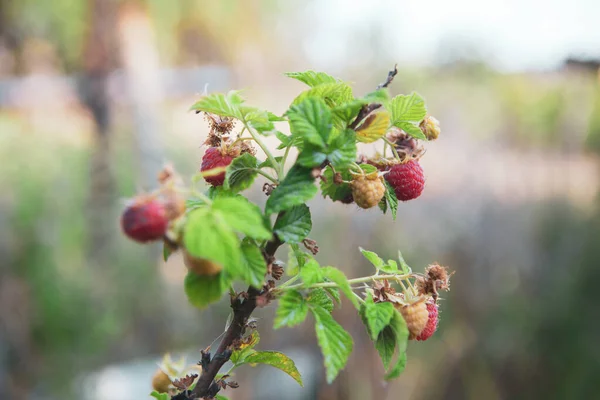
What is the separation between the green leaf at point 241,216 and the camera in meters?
0.29

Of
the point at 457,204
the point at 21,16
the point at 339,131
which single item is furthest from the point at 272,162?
the point at 21,16

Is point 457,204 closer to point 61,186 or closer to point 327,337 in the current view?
point 61,186

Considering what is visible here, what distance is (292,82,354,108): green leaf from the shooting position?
36 centimetres

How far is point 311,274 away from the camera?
345 millimetres

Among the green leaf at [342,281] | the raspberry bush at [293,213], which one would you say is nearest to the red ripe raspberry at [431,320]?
the raspberry bush at [293,213]

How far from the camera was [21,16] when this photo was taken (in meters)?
3.61

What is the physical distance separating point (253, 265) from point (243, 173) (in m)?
0.08

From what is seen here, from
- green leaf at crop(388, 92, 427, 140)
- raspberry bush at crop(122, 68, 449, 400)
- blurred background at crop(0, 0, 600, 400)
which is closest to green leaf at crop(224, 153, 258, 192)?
raspberry bush at crop(122, 68, 449, 400)

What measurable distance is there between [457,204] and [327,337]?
7.32 feet

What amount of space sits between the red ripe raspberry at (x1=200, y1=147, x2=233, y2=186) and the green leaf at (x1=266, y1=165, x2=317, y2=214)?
0.06 meters

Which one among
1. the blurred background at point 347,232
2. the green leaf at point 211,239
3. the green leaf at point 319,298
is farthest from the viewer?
the blurred background at point 347,232

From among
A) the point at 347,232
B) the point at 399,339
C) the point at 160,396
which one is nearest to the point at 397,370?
the point at 399,339

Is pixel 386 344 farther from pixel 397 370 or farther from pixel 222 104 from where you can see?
pixel 222 104

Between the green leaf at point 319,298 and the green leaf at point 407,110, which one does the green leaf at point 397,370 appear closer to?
the green leaf at point 319,298
